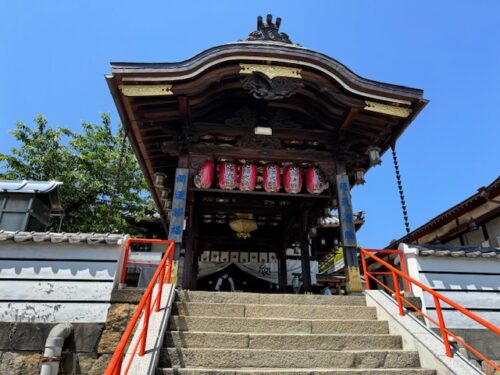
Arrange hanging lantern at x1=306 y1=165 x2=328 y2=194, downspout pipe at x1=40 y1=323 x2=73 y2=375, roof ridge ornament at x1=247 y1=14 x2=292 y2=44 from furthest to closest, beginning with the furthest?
1. roof ridge ornament at x1=247 y1=14 x2=292 y2=44
2. hanging lantern at x1=306 y1=165 x2=328 y2=194
3. downspout pipe at x1=40 y1=323 x2=73 y2=375

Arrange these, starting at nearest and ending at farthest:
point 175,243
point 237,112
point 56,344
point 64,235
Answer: point 56,344 → point 64,235 → point 175,243 → point 237,112

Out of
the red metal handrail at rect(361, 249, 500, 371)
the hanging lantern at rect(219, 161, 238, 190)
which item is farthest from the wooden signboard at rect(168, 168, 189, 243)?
the red metal handrail at rect(361, 249, 500, 371)

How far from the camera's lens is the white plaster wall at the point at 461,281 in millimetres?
6252

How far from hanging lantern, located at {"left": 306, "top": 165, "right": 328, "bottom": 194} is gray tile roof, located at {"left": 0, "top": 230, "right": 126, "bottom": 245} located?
16.6ft

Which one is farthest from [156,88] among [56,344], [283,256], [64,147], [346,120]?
[64,147]

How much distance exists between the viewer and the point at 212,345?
15.5 feet

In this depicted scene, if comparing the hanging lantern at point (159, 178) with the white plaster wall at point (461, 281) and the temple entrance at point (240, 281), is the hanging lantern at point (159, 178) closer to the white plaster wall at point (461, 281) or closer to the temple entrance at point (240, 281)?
the white plaster wall at point (461, 281)

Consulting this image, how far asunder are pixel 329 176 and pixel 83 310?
644cm

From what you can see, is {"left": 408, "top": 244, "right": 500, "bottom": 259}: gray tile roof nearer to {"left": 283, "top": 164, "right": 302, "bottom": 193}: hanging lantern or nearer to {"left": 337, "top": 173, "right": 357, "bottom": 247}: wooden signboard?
{"left": 337, "top": 173, "right": 357, "bottom": 247}: wooden signboard

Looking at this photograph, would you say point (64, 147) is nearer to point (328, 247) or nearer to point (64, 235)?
point (64, 235)

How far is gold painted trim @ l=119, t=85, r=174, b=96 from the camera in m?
7.58

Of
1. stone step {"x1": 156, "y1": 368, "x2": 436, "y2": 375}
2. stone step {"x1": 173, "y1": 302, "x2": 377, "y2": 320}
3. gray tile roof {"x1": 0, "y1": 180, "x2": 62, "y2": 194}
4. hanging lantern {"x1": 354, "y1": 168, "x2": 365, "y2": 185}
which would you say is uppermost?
hanging lantern {"x1": 354, "y1": 168, "x2": 365, "y2": 185}

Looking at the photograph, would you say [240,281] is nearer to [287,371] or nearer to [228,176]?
[228,176]

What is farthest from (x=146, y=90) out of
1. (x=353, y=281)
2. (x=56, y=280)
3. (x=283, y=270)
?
(x=283, y=270)
